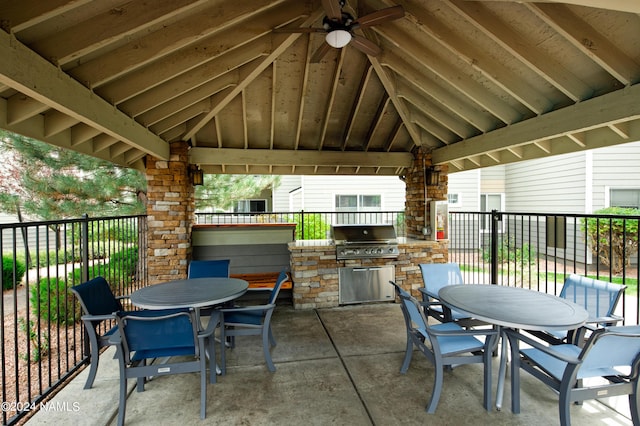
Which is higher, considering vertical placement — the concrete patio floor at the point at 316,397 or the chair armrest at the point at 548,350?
the chair armrest at the point at 548,350

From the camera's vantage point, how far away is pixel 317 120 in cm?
585

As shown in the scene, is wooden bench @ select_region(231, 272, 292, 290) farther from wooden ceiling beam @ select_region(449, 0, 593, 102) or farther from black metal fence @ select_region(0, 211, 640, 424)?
wooden ceiling beam @ select_region(449, 0, 593, 102)

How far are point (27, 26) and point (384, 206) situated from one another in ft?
31.5

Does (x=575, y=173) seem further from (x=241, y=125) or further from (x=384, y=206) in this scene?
(x=241, y=125)

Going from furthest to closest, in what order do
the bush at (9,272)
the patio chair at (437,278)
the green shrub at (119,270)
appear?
the bush at (9,272), the green shrub at (119,270), the patio chair at (437,278)

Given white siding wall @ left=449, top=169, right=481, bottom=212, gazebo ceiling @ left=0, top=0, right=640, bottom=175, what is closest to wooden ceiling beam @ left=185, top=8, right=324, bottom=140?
gazebo ceiling @ left=0, top=0, right=640, bottom=175

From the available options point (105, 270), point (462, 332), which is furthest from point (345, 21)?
point (105, 270)

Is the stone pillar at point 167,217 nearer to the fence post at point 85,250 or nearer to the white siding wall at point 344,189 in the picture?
the fence post at point 85,250

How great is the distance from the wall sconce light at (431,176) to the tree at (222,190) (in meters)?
4.87

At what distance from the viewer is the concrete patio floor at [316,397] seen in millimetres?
2465

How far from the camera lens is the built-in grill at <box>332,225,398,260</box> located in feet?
17.2

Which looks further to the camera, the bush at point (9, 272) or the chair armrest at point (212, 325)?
the bush at point (9, 272)

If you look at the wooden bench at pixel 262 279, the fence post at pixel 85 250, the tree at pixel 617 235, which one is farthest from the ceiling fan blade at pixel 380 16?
the tree at pixel 617 235

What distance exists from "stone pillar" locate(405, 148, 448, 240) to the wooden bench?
2723 millimetres
